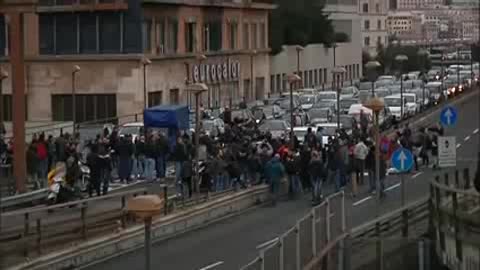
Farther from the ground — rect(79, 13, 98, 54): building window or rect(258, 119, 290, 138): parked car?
rect(79, 13, 98, 54): building window

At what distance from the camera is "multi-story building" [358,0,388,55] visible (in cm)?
9405

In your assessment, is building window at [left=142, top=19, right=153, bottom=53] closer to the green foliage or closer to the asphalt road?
the green foliage

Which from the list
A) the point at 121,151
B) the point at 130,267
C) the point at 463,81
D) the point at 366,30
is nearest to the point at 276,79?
the point at 463,81

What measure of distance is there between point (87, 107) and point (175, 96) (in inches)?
247

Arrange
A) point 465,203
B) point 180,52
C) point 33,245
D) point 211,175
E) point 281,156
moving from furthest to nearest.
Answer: point 180,52 → point 281,156 → point 211,175 → point 33,245 → point 465,203

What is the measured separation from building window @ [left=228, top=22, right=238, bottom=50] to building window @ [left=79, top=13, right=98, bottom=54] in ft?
55.4

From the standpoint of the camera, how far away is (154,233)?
85.0 feet

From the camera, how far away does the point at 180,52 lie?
7106 centimetres

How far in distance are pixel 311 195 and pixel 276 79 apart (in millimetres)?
58974

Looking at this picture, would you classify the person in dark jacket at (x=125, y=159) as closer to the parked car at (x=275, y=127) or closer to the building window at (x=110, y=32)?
the parked car at (x=275, y=127)

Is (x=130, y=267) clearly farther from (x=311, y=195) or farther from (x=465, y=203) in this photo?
(x=311, y=195)

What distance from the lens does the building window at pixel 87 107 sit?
212 ft

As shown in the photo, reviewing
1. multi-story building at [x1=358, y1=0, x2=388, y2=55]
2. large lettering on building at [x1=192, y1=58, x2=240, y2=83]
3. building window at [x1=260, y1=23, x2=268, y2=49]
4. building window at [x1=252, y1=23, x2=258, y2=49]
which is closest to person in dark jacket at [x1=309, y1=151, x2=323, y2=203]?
large lettering on building at [x1=192, y1=58, x2=240, y2=83]

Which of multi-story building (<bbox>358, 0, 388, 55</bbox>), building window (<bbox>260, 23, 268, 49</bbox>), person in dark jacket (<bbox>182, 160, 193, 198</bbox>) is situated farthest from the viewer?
multi-story building (<bbox>358, 0, 388, 55</bbox>)
